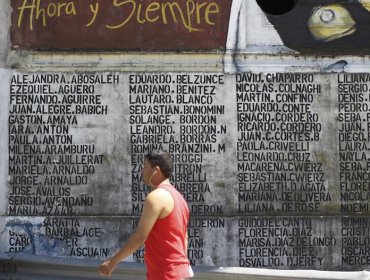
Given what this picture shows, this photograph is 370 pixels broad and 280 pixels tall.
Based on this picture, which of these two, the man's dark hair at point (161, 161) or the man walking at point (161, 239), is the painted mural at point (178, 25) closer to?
the man's dark hair at point (161, 161)

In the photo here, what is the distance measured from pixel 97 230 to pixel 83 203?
33 cm

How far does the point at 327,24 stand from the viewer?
8.17 metres

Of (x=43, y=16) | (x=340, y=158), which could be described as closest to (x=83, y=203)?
(x=43, y=16)

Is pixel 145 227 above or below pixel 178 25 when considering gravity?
below

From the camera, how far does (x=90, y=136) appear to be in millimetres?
7902

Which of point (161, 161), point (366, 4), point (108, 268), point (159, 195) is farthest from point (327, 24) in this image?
point (108, 268)

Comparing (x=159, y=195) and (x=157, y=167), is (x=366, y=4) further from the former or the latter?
(x=159, y=195)

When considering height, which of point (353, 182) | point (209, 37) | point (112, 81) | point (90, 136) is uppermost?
point (209, 37)

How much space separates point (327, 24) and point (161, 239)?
173 inches

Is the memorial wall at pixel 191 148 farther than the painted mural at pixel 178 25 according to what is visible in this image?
No

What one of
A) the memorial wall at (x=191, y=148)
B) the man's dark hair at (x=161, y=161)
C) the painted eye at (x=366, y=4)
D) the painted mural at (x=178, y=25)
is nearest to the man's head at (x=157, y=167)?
the man's dark hair at (x=161, y=161)

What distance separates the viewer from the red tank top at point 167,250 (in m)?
4.66

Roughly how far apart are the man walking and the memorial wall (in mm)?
3083

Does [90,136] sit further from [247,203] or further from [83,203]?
[247,203]
